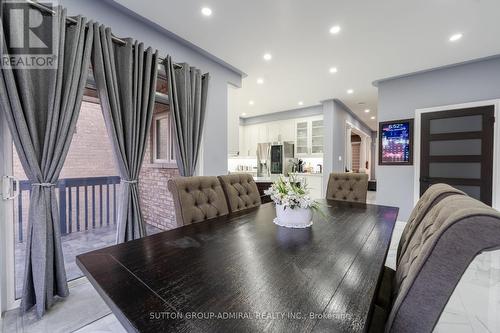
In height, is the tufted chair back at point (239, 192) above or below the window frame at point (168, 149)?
below

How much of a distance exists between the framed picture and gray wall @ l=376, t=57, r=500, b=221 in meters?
0.12

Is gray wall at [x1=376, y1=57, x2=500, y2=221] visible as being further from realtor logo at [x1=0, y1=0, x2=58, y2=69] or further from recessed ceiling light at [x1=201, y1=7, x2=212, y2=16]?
realtor logo at [x1=0, y1=0, x2=58, y2=69]

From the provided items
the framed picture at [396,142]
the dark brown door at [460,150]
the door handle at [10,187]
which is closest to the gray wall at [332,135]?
the framed picture at [396,142]

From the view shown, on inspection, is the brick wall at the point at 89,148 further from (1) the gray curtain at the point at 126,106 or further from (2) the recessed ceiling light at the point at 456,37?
(2) the recessed ceiling light at the point at 456,37

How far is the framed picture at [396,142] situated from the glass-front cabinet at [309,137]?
197 centimetres

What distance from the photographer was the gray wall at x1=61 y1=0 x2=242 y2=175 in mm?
2217

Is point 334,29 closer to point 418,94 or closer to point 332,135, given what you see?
point 418,94

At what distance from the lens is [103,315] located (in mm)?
1730

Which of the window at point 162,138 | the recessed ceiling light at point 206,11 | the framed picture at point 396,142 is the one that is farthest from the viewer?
the framed picture at point 396,142

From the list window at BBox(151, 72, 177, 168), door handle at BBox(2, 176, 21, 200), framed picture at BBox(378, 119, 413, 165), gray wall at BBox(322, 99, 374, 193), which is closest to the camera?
door handle at BBox(2, 176, 21, 200)

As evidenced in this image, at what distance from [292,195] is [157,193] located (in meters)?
2.74

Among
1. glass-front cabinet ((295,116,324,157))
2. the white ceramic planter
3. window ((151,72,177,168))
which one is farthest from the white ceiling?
glass-front cabinet ((295,116,324,157))

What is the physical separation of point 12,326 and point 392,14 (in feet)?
14.2

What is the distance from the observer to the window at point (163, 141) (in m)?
3.29
